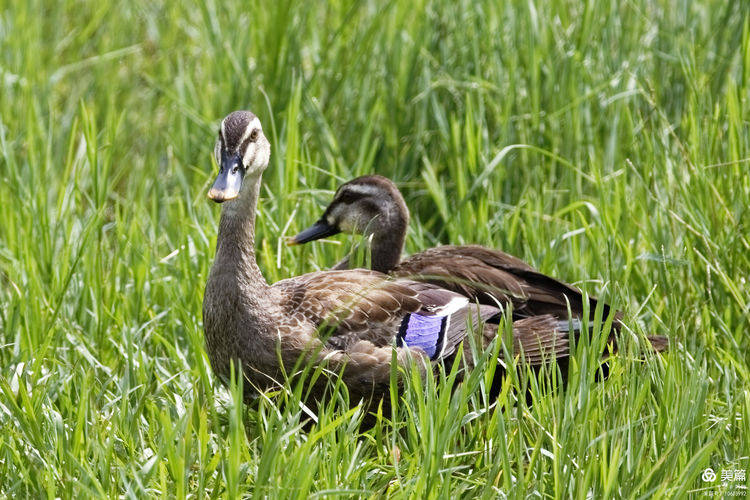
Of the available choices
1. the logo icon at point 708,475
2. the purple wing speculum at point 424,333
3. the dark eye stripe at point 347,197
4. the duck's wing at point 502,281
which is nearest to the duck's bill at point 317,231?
the dark eye stripe at point 347,197

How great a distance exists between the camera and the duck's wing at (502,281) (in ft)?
14.5

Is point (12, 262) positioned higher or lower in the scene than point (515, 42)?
lower

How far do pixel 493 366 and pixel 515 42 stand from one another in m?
2.74

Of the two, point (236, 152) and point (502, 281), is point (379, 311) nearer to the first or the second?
point (502, 281)

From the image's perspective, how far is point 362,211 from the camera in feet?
16.1

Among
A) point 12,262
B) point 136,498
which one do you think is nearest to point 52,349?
point 12,262

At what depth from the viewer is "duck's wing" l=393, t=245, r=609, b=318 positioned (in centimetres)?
443

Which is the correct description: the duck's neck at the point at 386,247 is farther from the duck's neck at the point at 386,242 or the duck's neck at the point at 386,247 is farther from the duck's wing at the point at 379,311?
the duck's wing at the point at 379,311

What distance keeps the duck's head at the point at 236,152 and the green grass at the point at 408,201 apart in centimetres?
53

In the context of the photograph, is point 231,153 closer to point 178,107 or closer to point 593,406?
point 593,406

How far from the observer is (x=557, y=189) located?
5.64 meters

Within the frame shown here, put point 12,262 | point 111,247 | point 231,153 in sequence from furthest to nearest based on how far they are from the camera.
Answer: point 111,247
point 12,262
point 231,153

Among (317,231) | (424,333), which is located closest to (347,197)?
(317,231)

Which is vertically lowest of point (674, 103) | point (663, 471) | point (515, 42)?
point (663, 471)
